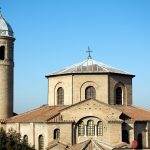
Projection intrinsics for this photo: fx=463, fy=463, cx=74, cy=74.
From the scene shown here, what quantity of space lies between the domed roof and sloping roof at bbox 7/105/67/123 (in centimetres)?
988

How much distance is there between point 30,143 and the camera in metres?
45.9

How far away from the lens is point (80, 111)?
1724 inches

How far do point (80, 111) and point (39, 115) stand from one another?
18.5ft

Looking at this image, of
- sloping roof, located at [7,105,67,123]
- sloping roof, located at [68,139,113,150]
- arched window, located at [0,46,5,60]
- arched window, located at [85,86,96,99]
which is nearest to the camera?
sloping roof, located at [68,139,113,150]

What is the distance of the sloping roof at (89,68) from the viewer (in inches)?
1928

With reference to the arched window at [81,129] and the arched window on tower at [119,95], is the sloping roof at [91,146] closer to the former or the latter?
the arched window at [81,129]

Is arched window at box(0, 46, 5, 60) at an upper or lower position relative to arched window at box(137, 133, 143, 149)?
upper

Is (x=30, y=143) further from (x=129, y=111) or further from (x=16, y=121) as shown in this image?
(x=129, y=111)

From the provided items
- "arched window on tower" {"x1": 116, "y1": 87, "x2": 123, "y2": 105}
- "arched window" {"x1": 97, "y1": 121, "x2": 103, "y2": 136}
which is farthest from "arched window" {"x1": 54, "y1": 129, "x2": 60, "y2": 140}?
"arched window on tower" {"x1": 116, "y1": 87, "x2": 123, "y2": 105}

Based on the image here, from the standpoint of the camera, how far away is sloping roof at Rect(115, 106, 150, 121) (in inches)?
1805

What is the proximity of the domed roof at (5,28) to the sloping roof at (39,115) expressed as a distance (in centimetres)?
988

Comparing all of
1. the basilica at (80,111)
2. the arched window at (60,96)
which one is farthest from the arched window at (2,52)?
the arched window at (60,96)

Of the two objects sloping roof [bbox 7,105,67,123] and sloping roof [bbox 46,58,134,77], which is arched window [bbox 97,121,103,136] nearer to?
sloping roof [bbox 7,105,67,123]

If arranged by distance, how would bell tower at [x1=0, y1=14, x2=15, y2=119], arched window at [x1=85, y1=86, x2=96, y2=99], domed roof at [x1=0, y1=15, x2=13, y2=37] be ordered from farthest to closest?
domed roof at [x1=0, y1=15, x2=13, y2=37], bell tower at [x1=0, y1=14, x2=15, y2=119], arched window at [x1=85, y1=86, x2=96, y2=99]
